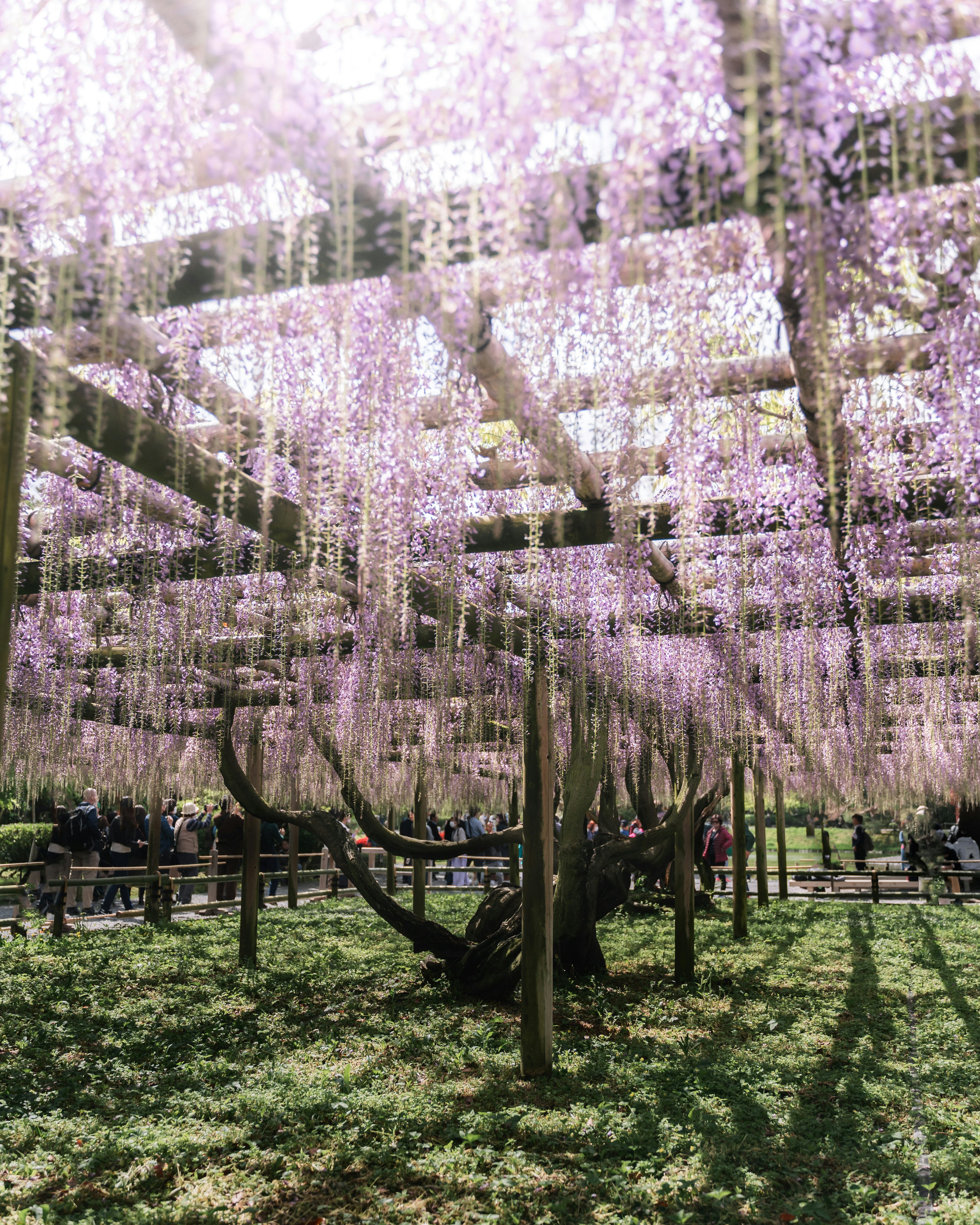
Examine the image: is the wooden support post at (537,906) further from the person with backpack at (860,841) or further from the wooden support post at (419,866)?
the person with backpack at (860,841)

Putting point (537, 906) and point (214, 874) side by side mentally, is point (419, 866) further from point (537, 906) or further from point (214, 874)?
point (537, 906)

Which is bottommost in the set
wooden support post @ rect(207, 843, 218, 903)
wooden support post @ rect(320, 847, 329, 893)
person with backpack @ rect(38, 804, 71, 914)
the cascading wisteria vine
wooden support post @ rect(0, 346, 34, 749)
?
wooden support post @ rect(320, 847, 329, 893)

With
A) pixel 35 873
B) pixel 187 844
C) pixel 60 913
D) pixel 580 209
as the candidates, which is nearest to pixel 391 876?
pixel 187 844

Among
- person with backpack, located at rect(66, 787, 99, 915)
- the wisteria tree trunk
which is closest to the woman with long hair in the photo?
person with backpack, located at rect(66, 787, 99, 915)

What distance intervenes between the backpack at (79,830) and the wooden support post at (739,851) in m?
7.50

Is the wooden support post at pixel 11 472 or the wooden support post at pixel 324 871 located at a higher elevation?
the wooden support post at pixel 11 472

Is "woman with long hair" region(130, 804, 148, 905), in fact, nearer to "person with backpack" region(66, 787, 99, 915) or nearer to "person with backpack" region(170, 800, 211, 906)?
"person with backpack" region(170, 800, 211, 906)

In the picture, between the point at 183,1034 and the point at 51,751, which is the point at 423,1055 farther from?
the point at 51,751

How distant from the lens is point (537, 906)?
495 cm

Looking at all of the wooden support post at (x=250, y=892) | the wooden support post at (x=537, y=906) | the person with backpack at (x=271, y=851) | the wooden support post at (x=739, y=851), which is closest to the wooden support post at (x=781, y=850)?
the wooden support post at (x=739, y=851)

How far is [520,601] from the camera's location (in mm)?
6090

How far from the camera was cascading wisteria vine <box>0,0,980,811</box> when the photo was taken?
1774 mm

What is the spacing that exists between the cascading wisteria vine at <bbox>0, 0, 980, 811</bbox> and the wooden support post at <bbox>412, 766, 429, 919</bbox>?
572 centimetres

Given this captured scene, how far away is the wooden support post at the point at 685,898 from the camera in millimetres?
7297
